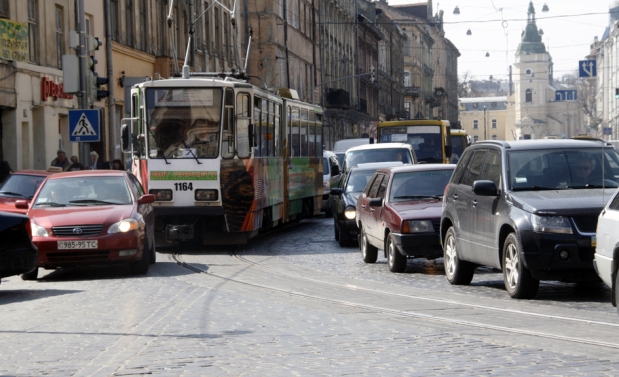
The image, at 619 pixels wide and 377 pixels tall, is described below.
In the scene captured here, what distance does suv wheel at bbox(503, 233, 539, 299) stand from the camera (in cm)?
1222

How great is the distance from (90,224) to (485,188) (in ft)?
18.5

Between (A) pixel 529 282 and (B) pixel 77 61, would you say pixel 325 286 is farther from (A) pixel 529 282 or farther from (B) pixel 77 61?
(B) pixel 77 61

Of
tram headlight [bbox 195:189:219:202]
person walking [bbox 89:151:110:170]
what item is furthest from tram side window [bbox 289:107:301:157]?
tram headlight [bbox 195:189:219:202]

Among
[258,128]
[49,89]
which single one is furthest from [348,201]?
[49,89]

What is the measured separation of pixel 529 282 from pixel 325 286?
306 centimetres

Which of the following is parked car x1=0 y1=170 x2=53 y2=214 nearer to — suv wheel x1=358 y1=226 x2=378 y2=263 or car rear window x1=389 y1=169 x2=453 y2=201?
suv wheel x1=358 y1=226 x2=378 y2=263

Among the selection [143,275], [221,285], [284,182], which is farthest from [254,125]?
[221,285]

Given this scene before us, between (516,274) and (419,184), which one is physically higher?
(419,184)

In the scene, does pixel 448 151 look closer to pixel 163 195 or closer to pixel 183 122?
pixel 183 122

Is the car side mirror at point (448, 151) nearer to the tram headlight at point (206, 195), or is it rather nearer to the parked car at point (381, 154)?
the parked car at point (381, 154)

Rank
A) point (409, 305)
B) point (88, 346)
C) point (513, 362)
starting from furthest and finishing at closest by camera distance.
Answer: point (409, 305), point (88, 346), point (513, 362)

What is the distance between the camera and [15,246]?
1348 centimetres

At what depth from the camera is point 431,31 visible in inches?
5650

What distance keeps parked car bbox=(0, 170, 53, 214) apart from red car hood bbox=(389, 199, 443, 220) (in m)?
7.78
